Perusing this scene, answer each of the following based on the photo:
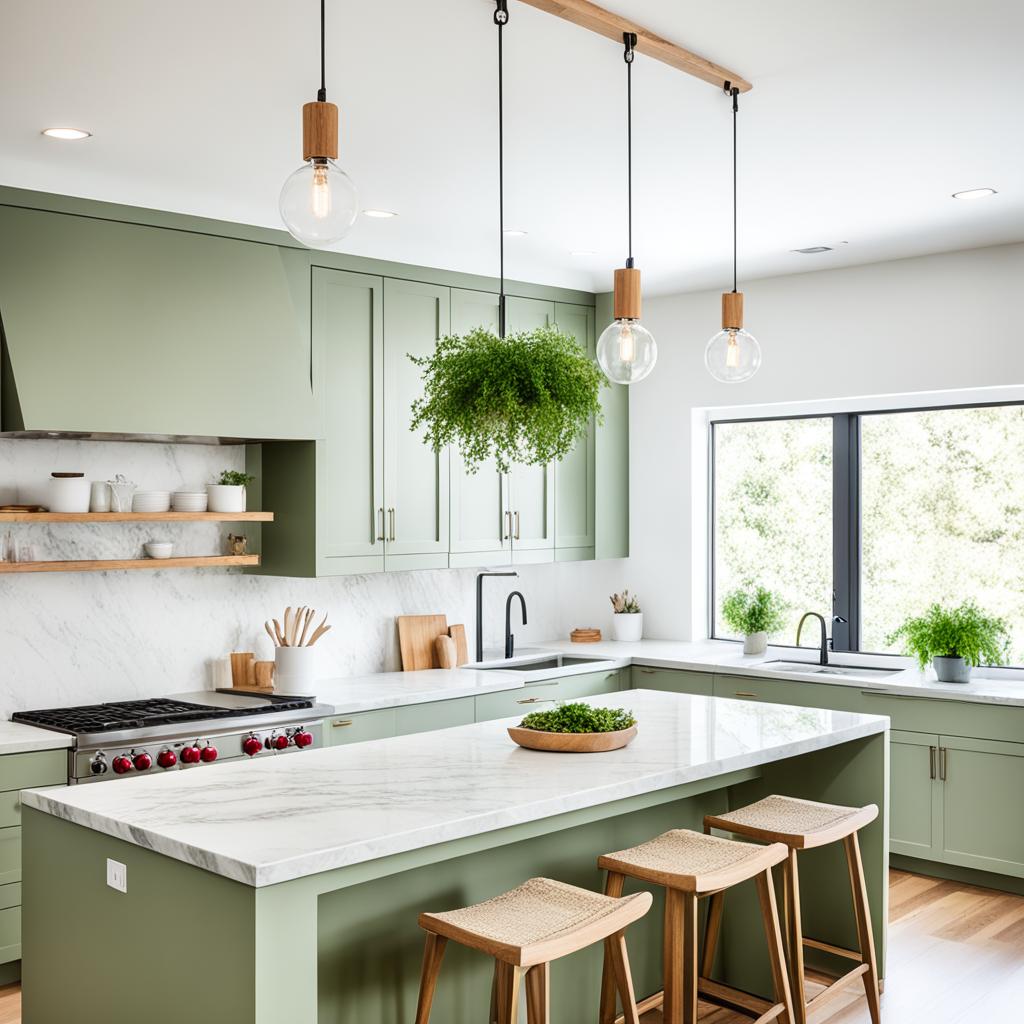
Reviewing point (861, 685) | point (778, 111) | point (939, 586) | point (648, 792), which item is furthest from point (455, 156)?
point (939, 586)

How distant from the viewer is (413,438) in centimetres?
536

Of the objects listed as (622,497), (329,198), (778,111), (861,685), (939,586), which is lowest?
(861,685)

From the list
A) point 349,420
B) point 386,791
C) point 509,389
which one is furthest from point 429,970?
point 349,420

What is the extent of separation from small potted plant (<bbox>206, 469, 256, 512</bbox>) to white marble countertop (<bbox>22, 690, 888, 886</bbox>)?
170 centimetres

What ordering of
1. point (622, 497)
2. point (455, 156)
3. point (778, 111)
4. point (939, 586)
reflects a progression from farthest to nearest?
point (622, 497), point (939, 586), point (455, 156), point (778, 111)

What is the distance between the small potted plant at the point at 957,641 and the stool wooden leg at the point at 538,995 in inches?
120

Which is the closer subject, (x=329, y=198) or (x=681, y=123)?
(x=329, y=198)

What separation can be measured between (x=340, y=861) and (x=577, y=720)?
116cm

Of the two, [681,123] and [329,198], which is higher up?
[681,123]

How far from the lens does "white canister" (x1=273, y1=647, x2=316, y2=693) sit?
479 cm

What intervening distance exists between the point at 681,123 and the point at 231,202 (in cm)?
187

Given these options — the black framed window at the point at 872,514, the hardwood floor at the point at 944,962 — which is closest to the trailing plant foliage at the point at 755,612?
the black framed window at the point at 872,514

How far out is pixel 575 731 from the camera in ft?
10.5

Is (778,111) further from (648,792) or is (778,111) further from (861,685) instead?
(861,685)
